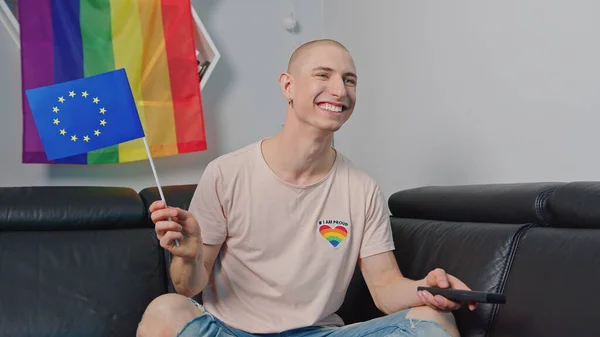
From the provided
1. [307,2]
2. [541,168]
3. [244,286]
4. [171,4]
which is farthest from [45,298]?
[307,2]

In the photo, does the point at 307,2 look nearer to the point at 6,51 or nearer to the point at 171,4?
the point at 171,4

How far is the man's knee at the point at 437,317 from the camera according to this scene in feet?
4.18

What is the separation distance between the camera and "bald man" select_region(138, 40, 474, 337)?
154cm

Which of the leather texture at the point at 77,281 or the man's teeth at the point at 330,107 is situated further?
the leather texture at the point at 77,281

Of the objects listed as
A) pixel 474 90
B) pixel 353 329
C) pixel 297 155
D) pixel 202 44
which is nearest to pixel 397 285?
pixel 353 329

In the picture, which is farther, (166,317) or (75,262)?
(75,262)

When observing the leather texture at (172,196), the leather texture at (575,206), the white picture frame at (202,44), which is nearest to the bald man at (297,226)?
the leather texture at (575,206)

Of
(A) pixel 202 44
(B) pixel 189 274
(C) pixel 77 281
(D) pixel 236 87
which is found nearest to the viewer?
(B) pixel 189 274

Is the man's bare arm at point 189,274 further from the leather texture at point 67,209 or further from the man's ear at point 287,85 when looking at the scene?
the leather texture at point 67,209

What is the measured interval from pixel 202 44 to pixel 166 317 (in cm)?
151

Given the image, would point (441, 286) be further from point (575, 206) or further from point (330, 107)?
point (330, 107)

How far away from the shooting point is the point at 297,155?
1593mm

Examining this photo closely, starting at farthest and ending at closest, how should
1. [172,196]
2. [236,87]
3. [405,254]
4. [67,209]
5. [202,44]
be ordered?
[236,87] → [202,44] → [172,196] → [67,209] → [405,254]

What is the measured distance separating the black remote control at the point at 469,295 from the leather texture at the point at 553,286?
0.14m
